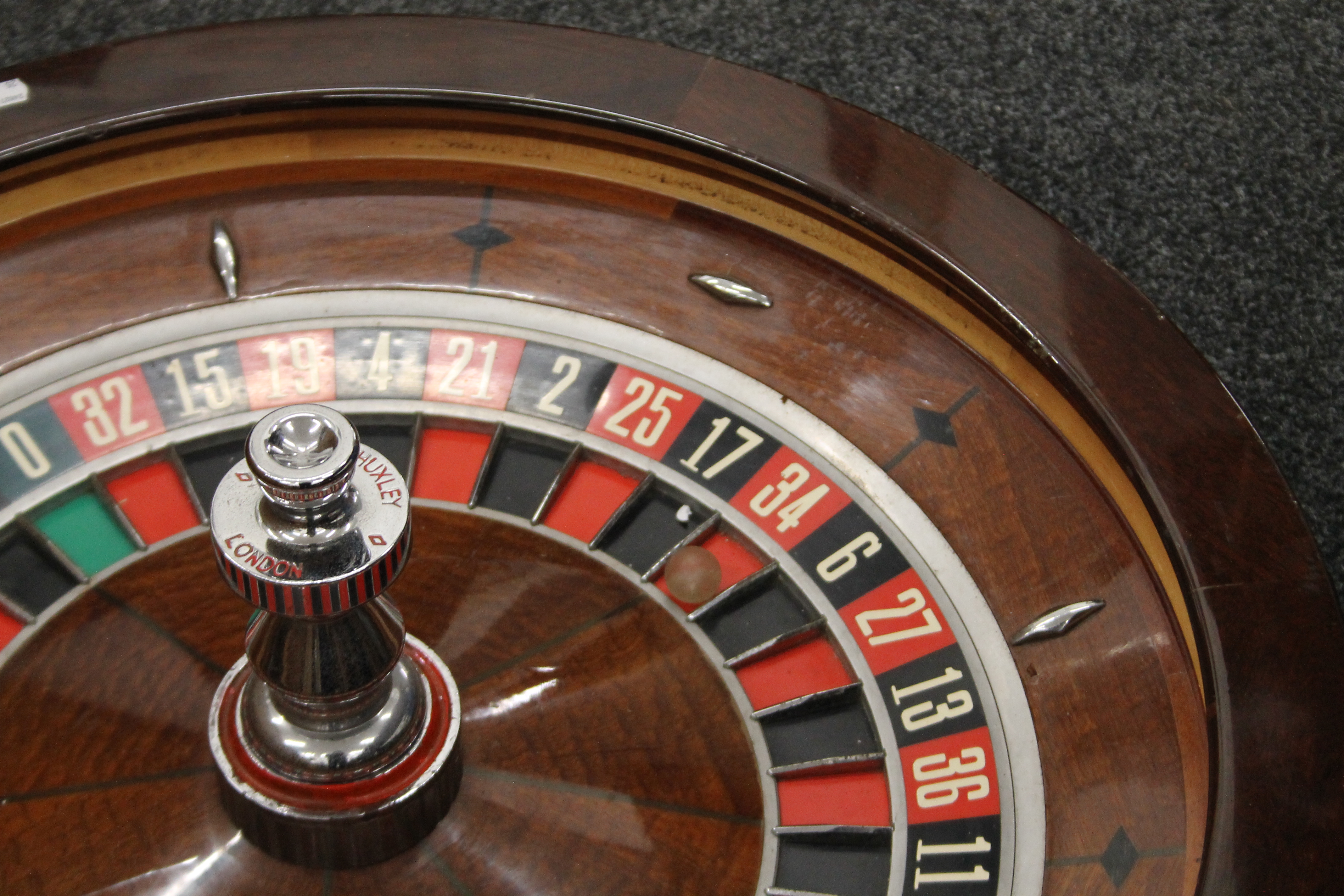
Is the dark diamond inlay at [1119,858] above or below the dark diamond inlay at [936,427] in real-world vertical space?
below

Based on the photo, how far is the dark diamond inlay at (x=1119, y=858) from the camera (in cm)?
159

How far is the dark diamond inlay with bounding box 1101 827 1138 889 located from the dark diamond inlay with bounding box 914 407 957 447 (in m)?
0.54

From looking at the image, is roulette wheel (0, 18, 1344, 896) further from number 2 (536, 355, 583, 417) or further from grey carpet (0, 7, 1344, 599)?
grey carpet (0, 7, 1344, 599)

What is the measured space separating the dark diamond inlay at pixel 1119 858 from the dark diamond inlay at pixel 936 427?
1.76ft

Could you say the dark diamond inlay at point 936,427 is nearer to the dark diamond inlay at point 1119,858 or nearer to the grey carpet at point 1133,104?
the dark diamond inlay at point 1119,858

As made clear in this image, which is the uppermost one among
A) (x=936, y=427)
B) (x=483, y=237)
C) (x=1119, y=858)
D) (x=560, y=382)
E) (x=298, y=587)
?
(x=936, y=427)

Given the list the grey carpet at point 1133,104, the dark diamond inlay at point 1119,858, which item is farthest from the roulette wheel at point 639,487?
the grey carpet at point 1133,104

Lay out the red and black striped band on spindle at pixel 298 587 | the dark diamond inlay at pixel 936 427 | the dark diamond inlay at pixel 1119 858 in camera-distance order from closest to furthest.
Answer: the red and black striped band on spindle at pixel 298 587, the dark diamond inlay at pixel 1119 858, the dark diamond inlay at pixel 936 427

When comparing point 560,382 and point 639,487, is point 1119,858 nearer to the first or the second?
point 639,487

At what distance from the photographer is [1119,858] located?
1606mm

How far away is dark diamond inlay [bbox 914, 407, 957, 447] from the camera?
6.31ft

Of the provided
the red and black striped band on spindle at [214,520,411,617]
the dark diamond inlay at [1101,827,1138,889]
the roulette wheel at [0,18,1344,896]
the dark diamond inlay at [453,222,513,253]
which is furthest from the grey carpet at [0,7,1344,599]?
the red and black striped band on spindle at [214,520,411,617]

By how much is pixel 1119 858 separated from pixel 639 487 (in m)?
0.74

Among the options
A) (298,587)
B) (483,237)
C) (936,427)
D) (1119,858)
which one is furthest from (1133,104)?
(298,587)
